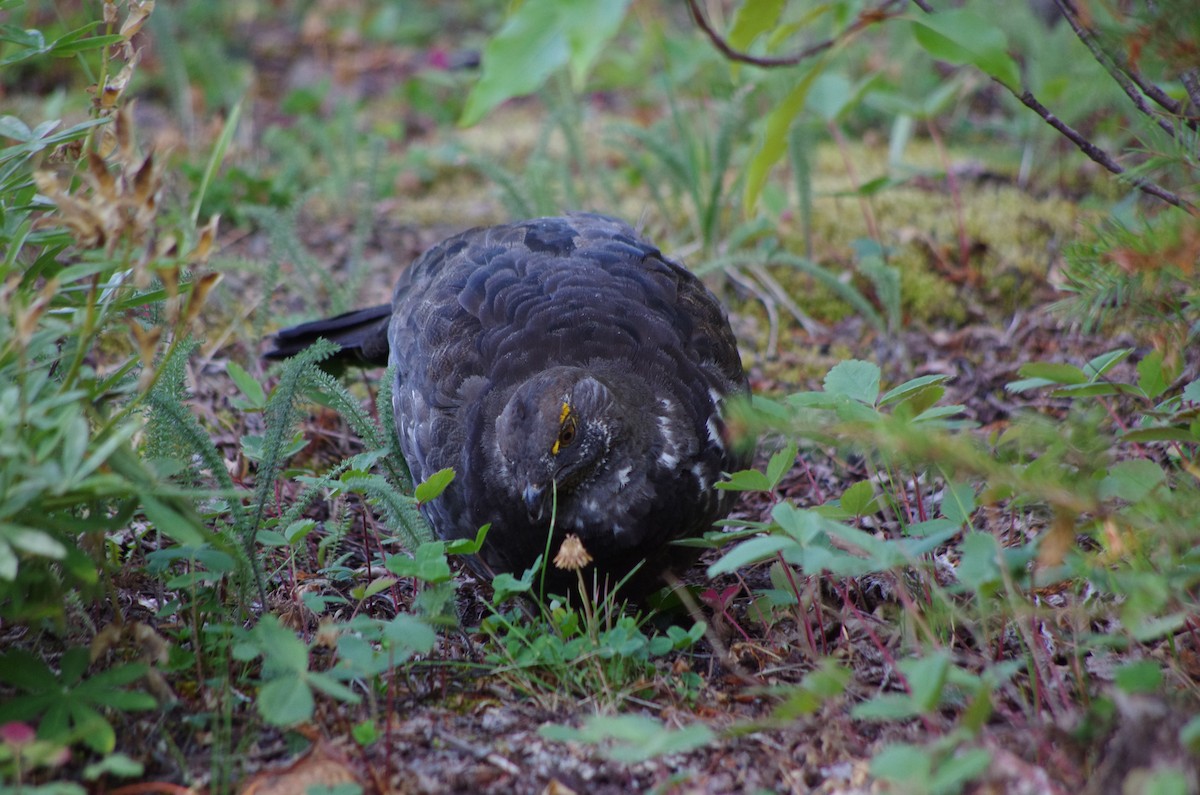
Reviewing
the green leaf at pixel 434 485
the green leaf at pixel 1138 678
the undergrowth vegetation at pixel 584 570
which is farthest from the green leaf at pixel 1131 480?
the green leaf at pixel 434 485

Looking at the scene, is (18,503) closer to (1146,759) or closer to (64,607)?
(64,607)

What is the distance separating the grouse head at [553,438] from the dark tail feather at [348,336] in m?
1.50

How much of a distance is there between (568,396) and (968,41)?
163 cm

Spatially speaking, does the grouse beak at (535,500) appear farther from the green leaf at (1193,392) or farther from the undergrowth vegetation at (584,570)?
the green leaf at (1193,392)

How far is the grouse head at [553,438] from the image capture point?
3.33m

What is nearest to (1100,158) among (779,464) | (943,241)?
(779,464)

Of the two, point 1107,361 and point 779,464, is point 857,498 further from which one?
point 1107,361

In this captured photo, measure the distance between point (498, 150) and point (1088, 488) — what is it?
657 cm

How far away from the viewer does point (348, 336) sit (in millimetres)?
4867

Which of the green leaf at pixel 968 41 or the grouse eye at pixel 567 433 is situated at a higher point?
the green leaf at pixel 968 41

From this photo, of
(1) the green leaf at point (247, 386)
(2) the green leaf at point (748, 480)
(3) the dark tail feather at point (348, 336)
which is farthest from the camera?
(3) the dark tail feather at point (348, 336)

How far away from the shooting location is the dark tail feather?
15.7 ft

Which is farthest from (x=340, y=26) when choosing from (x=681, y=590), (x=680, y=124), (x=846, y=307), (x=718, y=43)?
(x=681, y=590)

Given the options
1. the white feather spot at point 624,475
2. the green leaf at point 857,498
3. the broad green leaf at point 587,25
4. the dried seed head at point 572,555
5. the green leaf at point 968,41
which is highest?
the broad green leaf at point 587,25
